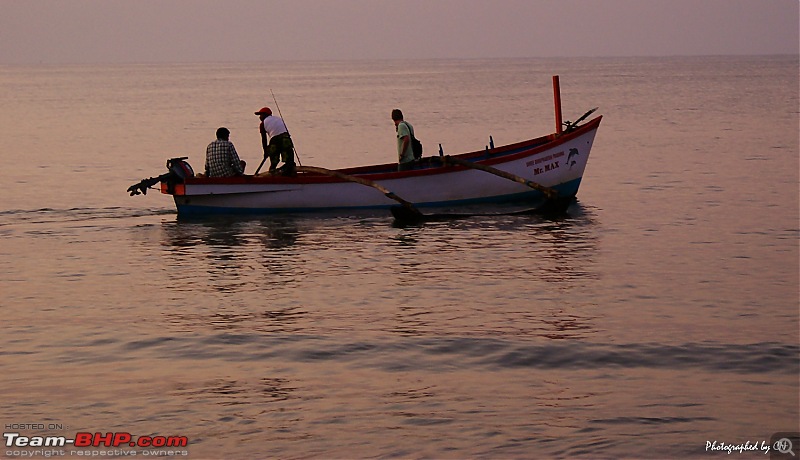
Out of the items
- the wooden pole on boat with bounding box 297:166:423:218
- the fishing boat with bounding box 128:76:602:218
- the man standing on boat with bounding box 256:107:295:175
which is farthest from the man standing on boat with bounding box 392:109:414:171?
the man standing on boat with bounding box 256:107:295:175

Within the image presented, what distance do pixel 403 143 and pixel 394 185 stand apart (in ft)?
2.77

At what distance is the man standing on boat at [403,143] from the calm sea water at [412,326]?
4.04 feet

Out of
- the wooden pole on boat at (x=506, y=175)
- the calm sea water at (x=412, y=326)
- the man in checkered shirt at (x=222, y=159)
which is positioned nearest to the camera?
the calm sea water at (x=412, y=326)

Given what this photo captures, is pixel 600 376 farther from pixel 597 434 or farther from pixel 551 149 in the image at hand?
pixel 551 149

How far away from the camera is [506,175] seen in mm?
23281

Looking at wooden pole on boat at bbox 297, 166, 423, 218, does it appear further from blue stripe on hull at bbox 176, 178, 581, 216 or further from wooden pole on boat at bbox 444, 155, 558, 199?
wooden pole on boat at bbox 444, 155, 558, 199

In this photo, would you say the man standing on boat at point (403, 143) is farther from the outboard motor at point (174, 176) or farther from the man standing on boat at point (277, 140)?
the outboard motor at point (174, 176)

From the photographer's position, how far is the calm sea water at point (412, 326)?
10.3 meters

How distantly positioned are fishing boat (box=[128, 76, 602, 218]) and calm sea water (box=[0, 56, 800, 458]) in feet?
1.36

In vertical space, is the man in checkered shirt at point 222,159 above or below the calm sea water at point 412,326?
above

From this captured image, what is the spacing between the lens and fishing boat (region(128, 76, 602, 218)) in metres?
22.8

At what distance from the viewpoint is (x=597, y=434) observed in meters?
9.94

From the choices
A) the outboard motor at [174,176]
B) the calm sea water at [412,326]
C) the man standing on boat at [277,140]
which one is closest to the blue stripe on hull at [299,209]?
the calm sea water at [412,326]

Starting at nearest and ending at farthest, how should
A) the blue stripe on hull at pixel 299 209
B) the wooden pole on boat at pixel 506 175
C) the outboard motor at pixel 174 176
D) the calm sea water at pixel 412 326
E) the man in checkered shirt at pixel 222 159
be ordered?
the calm sea water at pixel 412 326 → the outboard motor at pixel 174 176 → the man in checkered shirt at pixel 222 159 → the wooden pole on boat at pixel 506 175 → the blue stripe on hull at pixel 299 209
